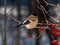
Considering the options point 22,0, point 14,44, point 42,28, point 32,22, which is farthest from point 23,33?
point 42,28

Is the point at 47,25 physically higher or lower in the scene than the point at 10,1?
lower

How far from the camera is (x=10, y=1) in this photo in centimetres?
257

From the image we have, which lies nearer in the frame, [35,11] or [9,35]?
[35,11]

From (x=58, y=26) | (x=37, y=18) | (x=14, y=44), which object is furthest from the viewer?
(x=14, y=44)

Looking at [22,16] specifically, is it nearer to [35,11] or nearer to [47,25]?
[35,11]

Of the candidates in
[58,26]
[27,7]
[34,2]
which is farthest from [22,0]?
[58,26]

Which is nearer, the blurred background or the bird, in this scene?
the bird

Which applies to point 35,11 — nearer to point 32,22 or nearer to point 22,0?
point 32,22

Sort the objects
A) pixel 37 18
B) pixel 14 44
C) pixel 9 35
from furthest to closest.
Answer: pixel 9 35, pixel 14 44, pixel 37 18

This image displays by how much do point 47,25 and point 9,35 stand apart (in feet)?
3.42

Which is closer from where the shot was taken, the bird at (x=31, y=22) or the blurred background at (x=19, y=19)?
the bird at (x=31, y=22)

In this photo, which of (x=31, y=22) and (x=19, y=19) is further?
(x=19, y=19)

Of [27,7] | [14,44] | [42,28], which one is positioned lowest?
[14,44]

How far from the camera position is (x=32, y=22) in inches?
81.6
